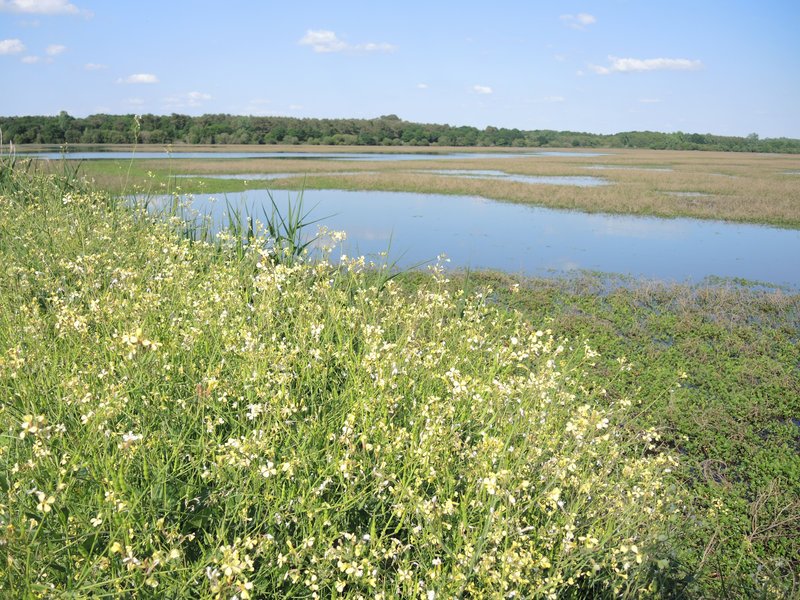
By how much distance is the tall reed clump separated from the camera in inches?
91.0

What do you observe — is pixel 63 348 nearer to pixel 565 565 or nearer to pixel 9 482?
pixel 9 482

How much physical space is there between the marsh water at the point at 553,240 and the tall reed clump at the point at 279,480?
7703mm

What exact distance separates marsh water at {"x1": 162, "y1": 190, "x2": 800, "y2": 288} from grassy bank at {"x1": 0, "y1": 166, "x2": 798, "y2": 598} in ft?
24.1

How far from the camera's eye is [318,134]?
103m

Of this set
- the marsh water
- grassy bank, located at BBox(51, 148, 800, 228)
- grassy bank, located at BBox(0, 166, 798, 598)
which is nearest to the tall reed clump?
grassy bank, located at BBox(0, 166, 798, 598)

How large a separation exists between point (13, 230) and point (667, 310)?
1140 centimetres

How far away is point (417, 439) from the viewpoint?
11.0 ft

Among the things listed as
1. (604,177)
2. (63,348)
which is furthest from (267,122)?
(63,348)

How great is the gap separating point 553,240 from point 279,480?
671 inches

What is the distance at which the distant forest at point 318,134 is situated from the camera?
3002 inches

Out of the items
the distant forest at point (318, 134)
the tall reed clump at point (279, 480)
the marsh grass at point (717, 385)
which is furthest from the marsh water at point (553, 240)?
the distant forest at point (318, 134)

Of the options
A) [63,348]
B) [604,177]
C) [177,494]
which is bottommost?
[177,494]

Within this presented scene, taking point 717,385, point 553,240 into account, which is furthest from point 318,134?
point 717,385

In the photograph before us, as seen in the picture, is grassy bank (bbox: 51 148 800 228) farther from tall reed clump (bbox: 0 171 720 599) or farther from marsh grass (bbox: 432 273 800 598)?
tall reed clump (bbox: 0 171 720 599)
